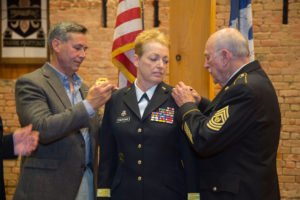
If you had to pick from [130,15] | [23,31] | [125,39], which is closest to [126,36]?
[125,39]

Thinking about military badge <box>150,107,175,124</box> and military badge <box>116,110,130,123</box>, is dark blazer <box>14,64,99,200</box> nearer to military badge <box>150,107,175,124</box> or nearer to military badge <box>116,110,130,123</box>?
military badge <box>116,110,130,123</box>

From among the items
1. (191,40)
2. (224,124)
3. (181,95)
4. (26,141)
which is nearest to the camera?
(224,124)

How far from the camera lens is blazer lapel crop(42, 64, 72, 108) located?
1.97 metres

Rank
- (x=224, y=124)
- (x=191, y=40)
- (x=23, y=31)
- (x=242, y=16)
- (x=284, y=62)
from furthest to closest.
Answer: (x=23, y=31), (x=284, y=62), (x=242, y=16), (x=191, y=40), (x=224, y=124)

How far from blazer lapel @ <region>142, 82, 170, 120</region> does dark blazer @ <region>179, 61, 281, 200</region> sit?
0.15m

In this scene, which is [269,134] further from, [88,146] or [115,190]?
[88,146]

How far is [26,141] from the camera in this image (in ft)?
5.76

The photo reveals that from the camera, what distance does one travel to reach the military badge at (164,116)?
1806 mm

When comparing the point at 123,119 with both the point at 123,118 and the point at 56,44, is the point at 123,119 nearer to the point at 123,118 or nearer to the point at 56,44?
the point at 123,118

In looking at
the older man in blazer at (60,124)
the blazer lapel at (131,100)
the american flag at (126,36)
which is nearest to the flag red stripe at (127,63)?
the american flag at (126,36)

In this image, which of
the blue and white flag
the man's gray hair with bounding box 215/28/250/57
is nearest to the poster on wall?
the blue and white flag

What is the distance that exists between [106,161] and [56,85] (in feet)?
1.82

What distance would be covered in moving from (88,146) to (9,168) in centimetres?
319

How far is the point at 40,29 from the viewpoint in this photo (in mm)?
4793
